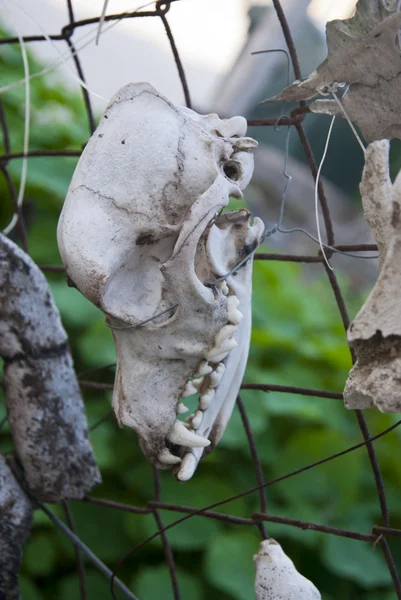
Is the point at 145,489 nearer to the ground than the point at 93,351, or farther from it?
nearer to the ground

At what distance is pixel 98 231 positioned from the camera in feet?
1.82

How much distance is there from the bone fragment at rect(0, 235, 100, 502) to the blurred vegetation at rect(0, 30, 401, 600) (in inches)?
20.5

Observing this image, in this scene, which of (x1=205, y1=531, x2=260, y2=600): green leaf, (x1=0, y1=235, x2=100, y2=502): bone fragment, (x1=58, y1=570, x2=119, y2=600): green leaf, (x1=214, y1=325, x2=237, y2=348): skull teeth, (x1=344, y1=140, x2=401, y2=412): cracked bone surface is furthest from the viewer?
(x1=58, y1=570, x2=119, y2=600): green leaf

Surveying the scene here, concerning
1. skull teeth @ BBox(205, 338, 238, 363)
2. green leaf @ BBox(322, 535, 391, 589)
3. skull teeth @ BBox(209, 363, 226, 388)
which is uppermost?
skull teeth @ BBox(205, 338, 238, 363)

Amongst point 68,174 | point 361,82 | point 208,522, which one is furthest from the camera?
point 68,174

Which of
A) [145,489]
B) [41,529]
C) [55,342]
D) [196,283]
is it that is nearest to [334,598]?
[145,489]

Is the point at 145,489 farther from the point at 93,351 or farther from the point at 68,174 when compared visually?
the point at 68,174

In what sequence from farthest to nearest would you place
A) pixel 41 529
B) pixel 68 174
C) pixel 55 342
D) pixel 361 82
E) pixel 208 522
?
1. pixel 68 174
2. pixel 41 529
3. pixel 208 522
4. pixel 55 342
5. pixel 361 82

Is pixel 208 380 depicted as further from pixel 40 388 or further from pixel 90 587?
pixel 90 587

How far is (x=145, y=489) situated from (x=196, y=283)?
34.9 inches

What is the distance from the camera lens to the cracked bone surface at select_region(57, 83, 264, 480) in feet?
1.83

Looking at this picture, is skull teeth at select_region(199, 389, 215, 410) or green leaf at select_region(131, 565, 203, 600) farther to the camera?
green leaf at select_region(131, 565, 203, 600)

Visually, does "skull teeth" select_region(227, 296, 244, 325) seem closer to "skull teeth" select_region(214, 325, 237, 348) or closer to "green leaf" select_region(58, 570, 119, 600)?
"skull teeth" select_region(214, 325, 237, 348)

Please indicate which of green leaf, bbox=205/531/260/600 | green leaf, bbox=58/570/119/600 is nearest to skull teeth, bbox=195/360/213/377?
green leaf, bbox=205/531/260/600
